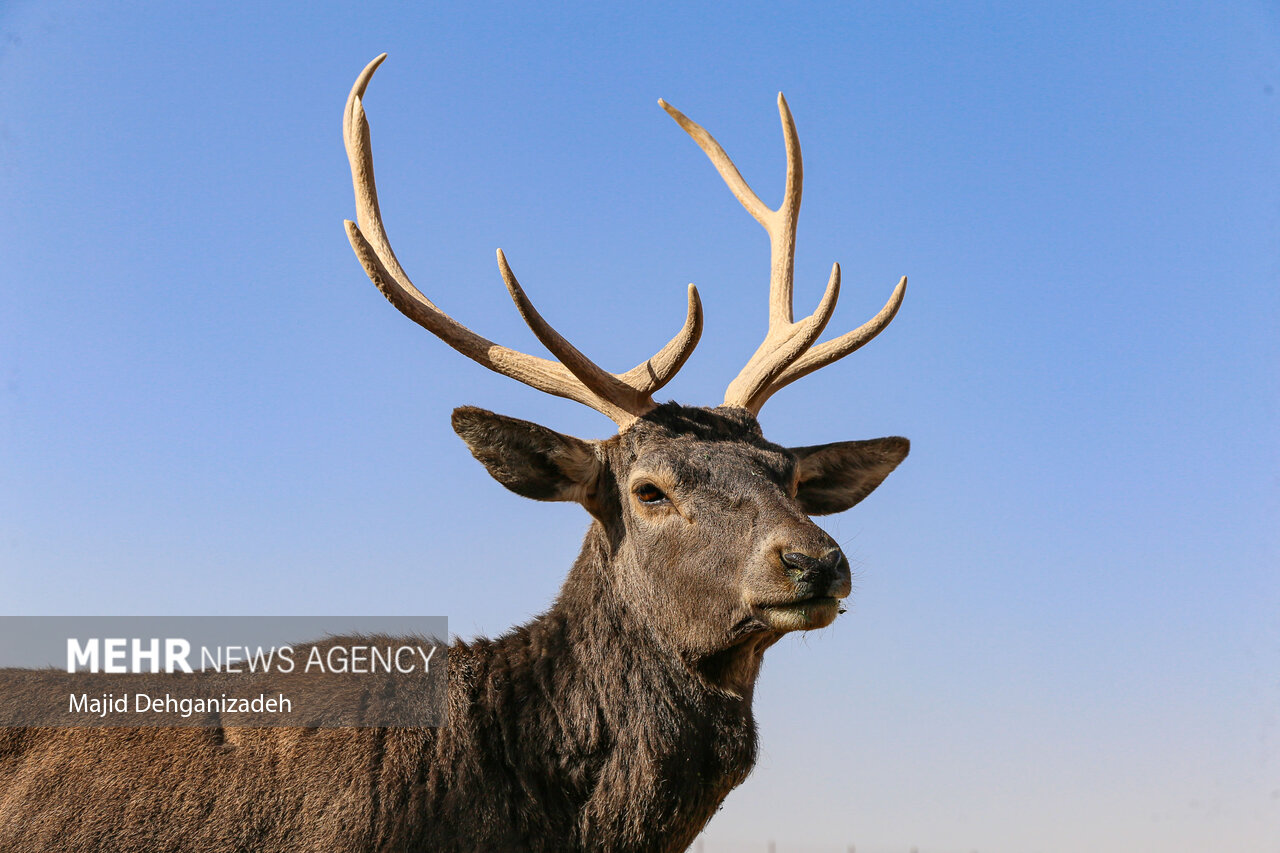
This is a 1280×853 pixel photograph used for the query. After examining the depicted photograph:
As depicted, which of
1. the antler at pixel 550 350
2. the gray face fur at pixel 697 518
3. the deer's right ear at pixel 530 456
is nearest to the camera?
the gray face fur at pixel 697 518

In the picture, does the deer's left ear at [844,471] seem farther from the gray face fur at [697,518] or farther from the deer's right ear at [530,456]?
the deer's right ear at [530,456]

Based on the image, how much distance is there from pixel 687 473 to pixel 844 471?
65.2 inches

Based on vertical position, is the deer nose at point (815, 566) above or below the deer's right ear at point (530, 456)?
below

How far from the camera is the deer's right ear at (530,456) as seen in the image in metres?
6.39

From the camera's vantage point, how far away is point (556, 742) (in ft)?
19.2

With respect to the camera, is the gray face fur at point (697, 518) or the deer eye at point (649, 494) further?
the deer eye at point (649, 494)

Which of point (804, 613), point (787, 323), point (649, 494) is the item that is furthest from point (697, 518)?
point (787, 323)

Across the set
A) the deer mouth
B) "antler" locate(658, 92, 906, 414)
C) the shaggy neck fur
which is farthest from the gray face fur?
"antler" locate(658, 92, 906, 414)

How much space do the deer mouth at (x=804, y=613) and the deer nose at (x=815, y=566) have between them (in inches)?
4.3

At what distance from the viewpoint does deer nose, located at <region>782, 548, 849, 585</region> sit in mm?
5332

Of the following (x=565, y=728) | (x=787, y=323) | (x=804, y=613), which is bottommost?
(x=565, y=728)

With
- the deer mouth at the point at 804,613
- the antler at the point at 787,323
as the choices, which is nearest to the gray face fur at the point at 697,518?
the deer mouth at the point at 804,613

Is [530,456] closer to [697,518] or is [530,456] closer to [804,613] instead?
[697,518]

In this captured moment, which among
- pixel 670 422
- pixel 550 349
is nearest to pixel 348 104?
pixel 550 349
